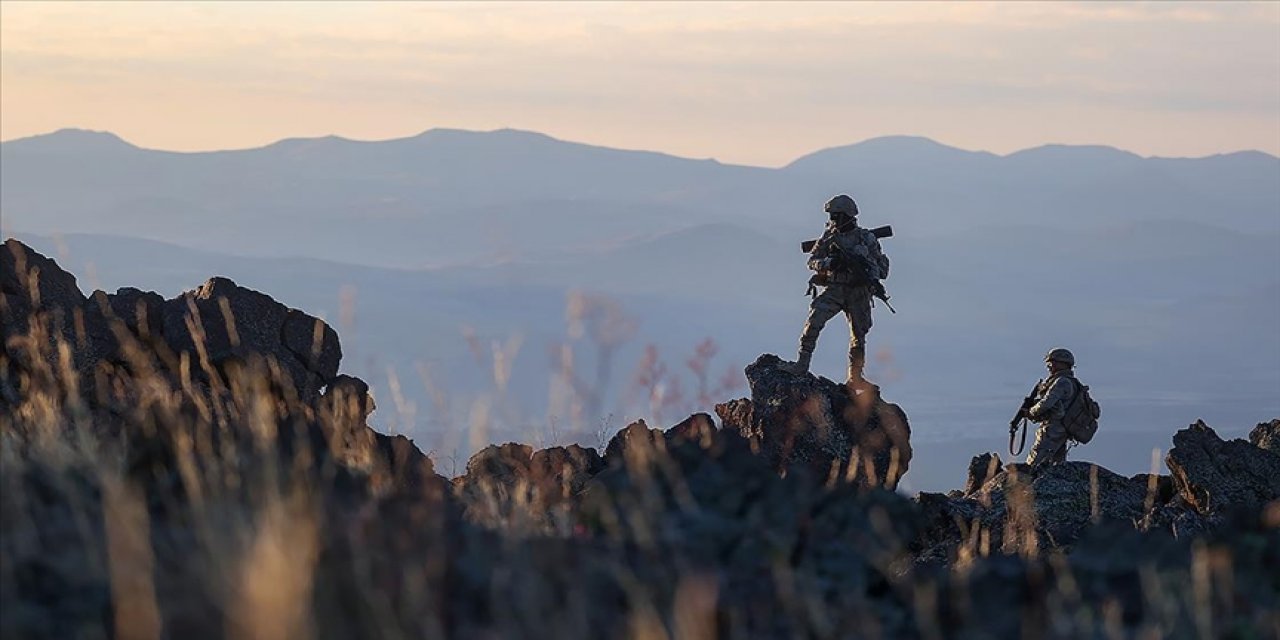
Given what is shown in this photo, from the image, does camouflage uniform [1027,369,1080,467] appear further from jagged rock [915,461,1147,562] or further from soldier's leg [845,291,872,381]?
jagged rock [915,461,1147,562]

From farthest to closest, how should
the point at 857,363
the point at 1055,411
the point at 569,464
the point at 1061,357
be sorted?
the point at 1061,357, the point at 857,363, the point at 1055,411, the point at 569,464

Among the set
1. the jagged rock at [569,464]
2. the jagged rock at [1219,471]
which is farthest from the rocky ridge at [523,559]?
the jagged rock at [1219,471]

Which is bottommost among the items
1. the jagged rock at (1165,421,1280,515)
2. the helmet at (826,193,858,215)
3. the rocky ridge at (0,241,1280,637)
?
the jagged rock at (1165,421,1280,515)

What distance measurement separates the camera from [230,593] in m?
3.73

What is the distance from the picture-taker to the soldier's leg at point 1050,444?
59.1 feet

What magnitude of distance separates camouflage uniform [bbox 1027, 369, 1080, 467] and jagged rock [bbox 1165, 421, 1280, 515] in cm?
180

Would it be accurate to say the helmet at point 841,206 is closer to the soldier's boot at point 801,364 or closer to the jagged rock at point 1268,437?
the soldier's boot at point 801,364

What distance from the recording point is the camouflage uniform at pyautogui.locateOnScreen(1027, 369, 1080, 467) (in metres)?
18.0

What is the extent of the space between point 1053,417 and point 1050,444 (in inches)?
11.6

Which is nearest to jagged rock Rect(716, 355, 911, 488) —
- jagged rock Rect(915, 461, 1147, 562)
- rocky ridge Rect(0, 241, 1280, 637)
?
jagged rock Rect(915, 461, 1147, 562)

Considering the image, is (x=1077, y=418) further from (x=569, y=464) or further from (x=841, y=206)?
(x=569, y=464)

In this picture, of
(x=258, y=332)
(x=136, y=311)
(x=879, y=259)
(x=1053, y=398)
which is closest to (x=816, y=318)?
(x=879, y=259)

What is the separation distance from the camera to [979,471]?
17.1 m

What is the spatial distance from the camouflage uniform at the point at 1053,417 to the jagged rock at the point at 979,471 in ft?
2.88
